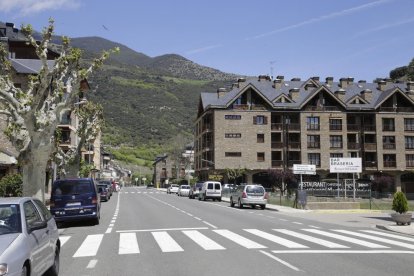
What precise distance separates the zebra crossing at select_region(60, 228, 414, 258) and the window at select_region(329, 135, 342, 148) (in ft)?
192

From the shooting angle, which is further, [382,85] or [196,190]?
[382,85]

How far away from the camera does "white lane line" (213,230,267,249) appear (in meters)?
13.0

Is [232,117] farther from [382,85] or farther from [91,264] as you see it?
[91,264]

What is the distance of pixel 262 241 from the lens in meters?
14.2

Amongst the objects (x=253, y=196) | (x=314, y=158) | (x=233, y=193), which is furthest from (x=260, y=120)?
(x=253, y=196)

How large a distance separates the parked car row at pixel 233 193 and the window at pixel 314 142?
19.2m

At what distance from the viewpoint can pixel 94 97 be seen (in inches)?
6344

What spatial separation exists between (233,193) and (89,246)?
85.8ft

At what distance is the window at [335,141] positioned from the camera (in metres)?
74.5

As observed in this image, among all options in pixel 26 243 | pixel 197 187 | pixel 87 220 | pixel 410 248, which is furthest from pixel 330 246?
pixel 197 187

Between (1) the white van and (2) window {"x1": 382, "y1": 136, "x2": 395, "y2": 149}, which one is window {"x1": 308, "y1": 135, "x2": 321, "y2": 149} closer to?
(2) window {"x1": 382, "y1": 136, "x2": 395, "y2": 149}

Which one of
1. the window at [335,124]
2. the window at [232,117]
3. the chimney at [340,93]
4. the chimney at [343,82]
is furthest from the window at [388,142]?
the window at [232,117]

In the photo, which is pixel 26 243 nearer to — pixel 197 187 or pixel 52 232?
pixel 52 232

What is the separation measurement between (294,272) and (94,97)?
15714 cm
